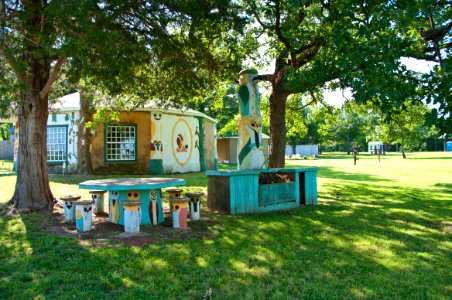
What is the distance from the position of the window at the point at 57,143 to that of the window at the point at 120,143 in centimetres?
231

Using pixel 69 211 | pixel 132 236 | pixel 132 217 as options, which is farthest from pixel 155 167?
pixel 132 236

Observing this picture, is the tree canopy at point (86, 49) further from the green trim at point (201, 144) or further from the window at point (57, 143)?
the green trim at point (201, 144)

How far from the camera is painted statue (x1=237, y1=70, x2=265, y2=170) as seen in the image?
841 cm

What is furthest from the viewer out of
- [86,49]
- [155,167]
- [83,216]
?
[155,167]

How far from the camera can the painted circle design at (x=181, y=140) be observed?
61.7 ft

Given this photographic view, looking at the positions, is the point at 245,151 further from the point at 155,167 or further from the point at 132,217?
the point at 155,167

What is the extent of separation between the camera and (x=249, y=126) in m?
8.52

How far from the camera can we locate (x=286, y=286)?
3797 mm

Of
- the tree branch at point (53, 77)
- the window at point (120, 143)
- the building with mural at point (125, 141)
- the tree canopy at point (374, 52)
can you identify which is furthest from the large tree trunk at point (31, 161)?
the window at point (120, 143)

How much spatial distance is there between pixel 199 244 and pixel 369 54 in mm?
3498

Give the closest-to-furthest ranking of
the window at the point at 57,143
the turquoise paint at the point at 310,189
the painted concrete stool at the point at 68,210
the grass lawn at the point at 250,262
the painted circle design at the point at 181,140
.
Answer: the grass lawn at the point at 250,262 → the painted concrete stool at the point at 68,210 → the turquoise paint at the point at 310,189 → the window at the point at 57,143 → the painted circle design at the point at 181,140

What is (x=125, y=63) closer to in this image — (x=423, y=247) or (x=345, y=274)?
(x=345, y=274)

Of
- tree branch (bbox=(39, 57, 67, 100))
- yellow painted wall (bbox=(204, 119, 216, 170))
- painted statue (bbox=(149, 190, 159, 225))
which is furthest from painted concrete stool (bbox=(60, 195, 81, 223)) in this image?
yellow painted wall (bbox=(204, 119, 216, 170))

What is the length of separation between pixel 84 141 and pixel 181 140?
4.63 m
